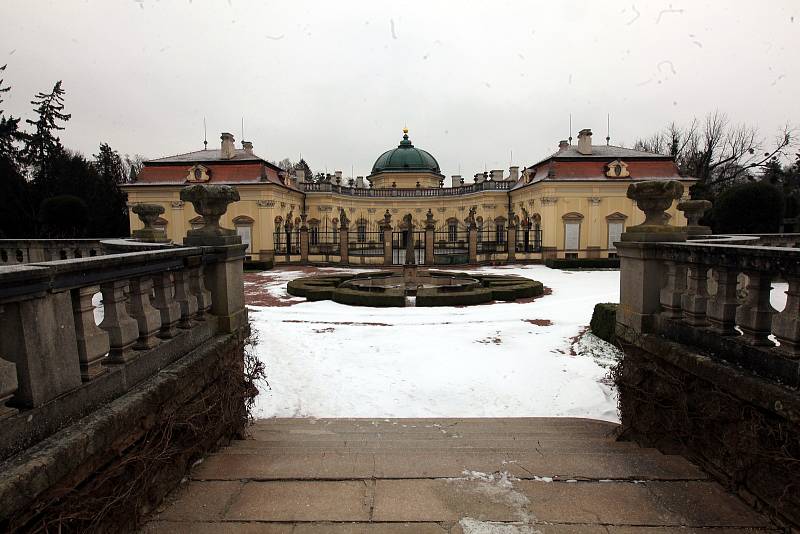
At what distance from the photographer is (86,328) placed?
2.46 m

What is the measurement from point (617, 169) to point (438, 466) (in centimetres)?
3129

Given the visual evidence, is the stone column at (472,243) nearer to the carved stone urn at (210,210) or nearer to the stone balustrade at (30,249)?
the stone balustrade at (30,249)

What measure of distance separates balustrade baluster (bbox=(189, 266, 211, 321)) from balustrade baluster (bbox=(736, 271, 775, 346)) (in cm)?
414

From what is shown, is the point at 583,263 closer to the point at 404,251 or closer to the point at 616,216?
the point at 616,216

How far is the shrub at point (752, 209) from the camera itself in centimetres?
2331

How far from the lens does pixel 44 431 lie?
6.88 feet

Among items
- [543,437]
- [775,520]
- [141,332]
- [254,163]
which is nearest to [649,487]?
[775,520]

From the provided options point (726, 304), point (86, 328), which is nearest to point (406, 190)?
point (726, 304)

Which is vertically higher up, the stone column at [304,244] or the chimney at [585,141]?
the chimney at [585,141]

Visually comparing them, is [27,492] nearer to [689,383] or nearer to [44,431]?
[44,431]

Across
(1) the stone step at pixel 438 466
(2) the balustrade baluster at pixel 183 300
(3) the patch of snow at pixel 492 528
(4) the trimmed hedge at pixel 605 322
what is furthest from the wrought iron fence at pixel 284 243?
(3) the patch of snow at pixel 492 528

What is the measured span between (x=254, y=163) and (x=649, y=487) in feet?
105

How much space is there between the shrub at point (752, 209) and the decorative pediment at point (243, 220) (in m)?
28.2

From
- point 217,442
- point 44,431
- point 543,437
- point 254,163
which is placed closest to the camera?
point 44,431
